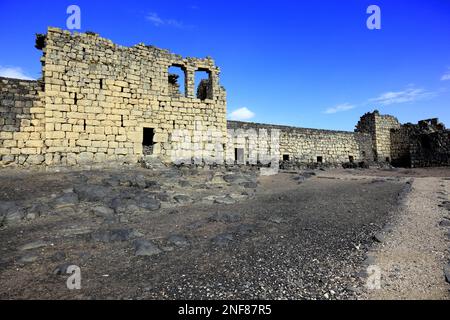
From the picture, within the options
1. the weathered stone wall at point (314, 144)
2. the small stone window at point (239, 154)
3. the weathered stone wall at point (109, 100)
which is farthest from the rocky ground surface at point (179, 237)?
the weathered stone wall at point (314, 144)

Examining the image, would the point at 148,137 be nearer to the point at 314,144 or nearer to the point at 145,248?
the point at 145,248

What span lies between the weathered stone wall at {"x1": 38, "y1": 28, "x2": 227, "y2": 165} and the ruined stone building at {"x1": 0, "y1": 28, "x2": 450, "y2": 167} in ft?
0.12

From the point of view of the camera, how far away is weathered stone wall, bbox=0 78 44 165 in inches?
433

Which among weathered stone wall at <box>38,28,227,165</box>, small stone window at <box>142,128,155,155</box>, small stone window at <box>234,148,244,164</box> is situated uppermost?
weathered stone wall at <box>38,28,227,165</box>

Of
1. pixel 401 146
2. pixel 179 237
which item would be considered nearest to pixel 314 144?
pixel 401 146

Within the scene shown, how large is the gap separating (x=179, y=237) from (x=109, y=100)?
9.30 meters

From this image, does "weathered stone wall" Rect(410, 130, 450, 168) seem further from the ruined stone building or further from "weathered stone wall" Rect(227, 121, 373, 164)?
the ruined stone building

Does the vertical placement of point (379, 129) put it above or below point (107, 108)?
above

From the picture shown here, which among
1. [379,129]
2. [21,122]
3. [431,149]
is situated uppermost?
[379,129]

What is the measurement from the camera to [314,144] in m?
25.8

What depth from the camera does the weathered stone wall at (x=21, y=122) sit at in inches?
433

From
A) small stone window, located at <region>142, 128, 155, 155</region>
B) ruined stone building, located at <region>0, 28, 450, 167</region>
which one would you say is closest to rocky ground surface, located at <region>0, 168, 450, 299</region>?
ruined stone building, located at <region>0, 28, 450, 167</region>

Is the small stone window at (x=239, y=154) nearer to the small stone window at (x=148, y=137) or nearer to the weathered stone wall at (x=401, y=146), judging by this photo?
the small stone window at (x=148, y=137)
